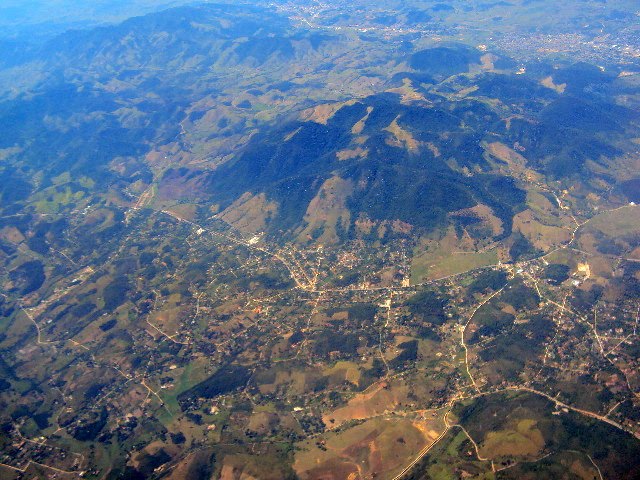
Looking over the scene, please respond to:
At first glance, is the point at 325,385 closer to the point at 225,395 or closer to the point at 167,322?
the point at 225,395

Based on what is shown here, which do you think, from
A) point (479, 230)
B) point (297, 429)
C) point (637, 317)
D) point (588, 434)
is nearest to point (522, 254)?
point (479, 230)

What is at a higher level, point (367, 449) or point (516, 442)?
point (516, 442)

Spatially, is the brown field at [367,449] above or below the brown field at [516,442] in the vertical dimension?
Result: below

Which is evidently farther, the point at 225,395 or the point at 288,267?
the point at 288,267

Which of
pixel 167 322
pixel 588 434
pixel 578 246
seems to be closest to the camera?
pixel 588 434

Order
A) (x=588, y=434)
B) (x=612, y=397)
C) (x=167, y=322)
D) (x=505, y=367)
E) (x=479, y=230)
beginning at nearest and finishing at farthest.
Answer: (x=588, y=434), (x=612, y=397), (x=505, y=367), (x=167, y=322), (x=479, y=230)

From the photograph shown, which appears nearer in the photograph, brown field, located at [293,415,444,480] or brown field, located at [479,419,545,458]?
brown field, located at [479,419,545,458]

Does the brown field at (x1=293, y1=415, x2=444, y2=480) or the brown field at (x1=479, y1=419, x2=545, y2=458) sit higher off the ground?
the brown field at (x1=479, y1=419, x2=545, y2=458)

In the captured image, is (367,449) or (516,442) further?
(367,449)

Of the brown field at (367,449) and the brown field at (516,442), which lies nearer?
the brown field at (516,442)

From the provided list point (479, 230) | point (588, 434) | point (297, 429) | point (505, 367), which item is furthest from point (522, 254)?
point (297, 429)
